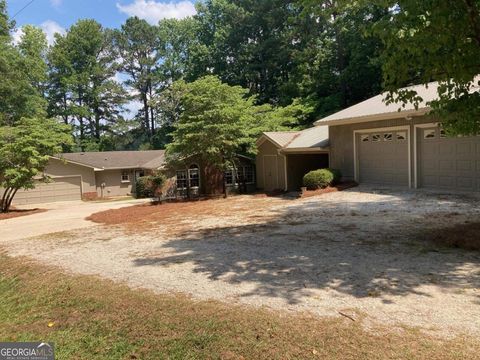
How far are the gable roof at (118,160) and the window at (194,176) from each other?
2.94 metres

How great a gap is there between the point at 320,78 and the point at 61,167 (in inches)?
858

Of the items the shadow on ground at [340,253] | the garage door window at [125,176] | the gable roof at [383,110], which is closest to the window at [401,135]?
the gable roof at [383,110]

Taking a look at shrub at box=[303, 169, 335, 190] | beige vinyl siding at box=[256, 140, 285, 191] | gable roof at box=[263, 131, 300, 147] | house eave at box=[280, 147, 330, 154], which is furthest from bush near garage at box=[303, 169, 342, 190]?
beige vinyl siding at box=[256, 140, 285, 191]

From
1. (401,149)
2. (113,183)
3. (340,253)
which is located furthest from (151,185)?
(340,253)

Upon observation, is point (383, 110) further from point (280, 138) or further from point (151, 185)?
point (151, 185)

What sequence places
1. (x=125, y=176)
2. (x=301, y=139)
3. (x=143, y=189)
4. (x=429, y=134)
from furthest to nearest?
1. (x=125, y=176)
2. (x=143, y=189)
3. (x=301, y=139)
4. (x=429, y=134)

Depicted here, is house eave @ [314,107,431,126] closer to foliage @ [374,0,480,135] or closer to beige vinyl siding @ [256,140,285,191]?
beige vinyl siding @ [256,140,285,191]

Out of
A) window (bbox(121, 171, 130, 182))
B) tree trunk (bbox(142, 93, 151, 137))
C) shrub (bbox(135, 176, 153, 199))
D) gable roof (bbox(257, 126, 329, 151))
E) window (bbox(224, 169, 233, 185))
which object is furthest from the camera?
tree trunk (bbox(142, 93, 151, 137))

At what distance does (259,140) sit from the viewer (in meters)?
23.2

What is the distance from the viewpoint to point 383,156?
55.1 feet

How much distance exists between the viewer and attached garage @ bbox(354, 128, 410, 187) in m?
15.9

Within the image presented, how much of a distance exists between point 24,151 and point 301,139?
1372 centimetres

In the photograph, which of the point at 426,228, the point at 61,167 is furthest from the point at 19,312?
the point at 61,167

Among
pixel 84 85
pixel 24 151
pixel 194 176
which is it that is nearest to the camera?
pixel 24 151
